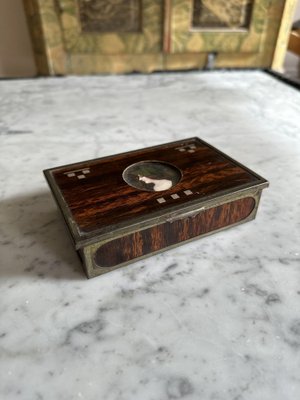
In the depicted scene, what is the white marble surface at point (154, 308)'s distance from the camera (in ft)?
1.56

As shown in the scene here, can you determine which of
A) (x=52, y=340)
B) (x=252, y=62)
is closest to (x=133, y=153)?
(x=52, y=340)

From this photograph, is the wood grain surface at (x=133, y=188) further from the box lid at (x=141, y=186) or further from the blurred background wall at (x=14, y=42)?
the blurred background wall at (x=14, y=42)

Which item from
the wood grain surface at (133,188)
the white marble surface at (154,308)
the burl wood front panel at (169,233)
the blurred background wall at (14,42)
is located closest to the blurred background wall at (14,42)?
the blurred background wall at (14,42)

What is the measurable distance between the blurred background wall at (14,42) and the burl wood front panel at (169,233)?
2.37 meters

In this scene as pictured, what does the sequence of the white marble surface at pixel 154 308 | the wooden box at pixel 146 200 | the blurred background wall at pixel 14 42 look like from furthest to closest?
the blurred background wall at pixel 14 42
the wooden box at pixel 146 200
the white marble surface at pixel 154 308

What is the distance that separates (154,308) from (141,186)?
239 millimetres

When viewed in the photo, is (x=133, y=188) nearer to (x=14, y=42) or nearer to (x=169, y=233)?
(x=169, y=233)

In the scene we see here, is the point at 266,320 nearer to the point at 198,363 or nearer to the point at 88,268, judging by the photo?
the point at 198,363

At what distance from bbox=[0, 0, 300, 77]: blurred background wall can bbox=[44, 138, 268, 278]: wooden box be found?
2.17m

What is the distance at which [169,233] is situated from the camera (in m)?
0.66

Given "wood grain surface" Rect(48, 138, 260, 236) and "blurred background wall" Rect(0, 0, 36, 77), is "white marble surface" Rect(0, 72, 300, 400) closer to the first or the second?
"wood grain surface" Rect(48, 138, 260, 236)

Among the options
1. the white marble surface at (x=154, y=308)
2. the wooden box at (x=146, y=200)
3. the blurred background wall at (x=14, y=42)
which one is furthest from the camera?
the blurred background wall at (x=14, y=42)

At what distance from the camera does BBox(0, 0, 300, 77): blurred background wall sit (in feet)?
7.77

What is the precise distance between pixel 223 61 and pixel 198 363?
223 cm
